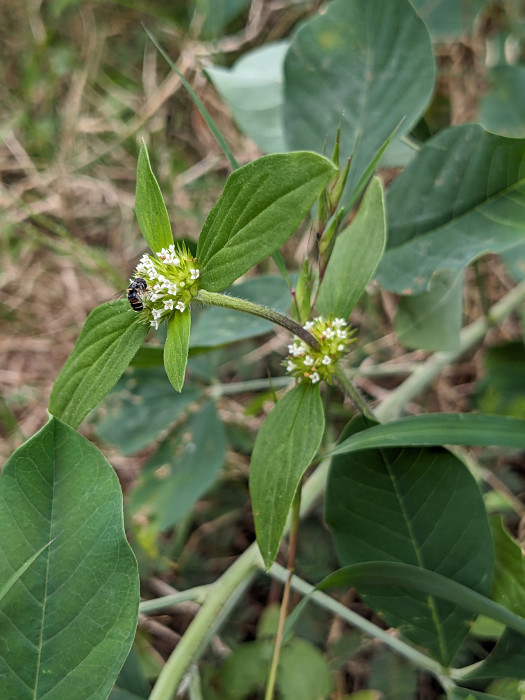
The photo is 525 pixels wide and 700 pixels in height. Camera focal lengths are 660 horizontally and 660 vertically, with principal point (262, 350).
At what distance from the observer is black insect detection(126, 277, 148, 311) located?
0.86 metres

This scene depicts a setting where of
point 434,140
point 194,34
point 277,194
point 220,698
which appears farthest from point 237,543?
point 194,34

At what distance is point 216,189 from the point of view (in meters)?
2.37

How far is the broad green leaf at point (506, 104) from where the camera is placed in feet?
5.78

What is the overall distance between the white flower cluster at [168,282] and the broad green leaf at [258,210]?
0.03 meters

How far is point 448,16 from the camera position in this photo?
201 cm

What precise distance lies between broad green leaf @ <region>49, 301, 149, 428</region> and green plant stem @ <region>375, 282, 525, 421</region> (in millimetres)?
739

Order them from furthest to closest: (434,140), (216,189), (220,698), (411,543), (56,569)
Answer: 1. (216,189)
2. (220,698)
3. (434,140)
4. (411,543)
5. (56,569)

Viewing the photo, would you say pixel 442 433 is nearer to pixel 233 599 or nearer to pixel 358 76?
pixel 233 599

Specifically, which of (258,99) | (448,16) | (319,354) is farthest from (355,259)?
(448,16)

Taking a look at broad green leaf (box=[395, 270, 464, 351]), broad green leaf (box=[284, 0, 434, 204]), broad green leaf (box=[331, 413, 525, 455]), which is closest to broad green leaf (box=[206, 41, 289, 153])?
broad green leaf (box=[284, 0, 434, 204])

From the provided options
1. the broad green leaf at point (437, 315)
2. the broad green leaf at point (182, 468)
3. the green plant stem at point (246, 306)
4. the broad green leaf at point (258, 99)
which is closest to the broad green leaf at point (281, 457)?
the green plant stem at point (246, 306)

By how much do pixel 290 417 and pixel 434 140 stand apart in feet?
2.11

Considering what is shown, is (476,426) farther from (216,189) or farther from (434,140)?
(216,189)

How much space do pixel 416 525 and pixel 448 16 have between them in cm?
165
